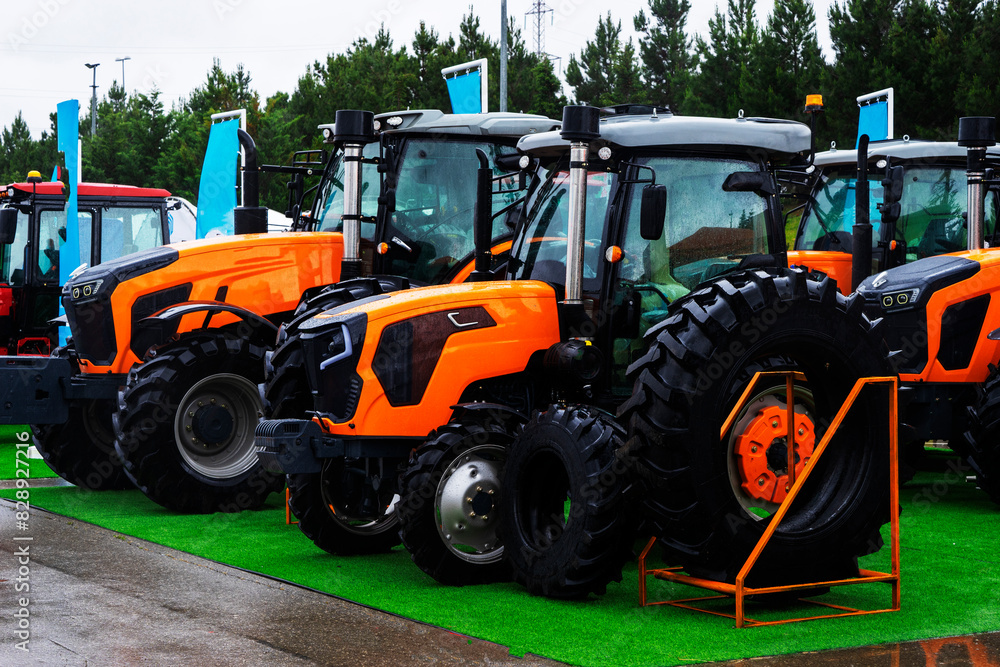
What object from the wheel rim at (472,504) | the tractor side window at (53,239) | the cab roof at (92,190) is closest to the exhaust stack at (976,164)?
the wheel rim at (472,504)

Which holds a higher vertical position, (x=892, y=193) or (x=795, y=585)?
(x=892, y=193)

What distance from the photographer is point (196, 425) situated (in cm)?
905

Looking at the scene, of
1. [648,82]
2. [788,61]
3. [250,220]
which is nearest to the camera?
[250,220]

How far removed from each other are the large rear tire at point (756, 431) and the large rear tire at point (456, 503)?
39.5 inches

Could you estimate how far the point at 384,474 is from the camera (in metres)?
6.87

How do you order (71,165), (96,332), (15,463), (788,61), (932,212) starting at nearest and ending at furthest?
(96,332), (932,212), (15,463), (71,165), (788,61)

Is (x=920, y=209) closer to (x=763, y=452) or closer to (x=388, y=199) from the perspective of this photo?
(x=388, y=199)

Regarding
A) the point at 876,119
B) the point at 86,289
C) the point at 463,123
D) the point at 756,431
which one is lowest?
the point at 756,431

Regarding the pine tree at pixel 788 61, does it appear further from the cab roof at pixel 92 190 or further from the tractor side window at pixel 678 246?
the tractor side window at pixel 678 246

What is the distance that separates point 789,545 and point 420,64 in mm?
35402

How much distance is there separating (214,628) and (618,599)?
2036 mm

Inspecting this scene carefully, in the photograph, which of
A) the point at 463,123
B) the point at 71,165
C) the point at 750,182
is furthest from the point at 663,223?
the point at 71,165

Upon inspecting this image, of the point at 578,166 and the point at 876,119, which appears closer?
the point at 578,166

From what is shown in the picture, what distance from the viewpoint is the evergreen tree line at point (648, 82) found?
24641 millimetres
